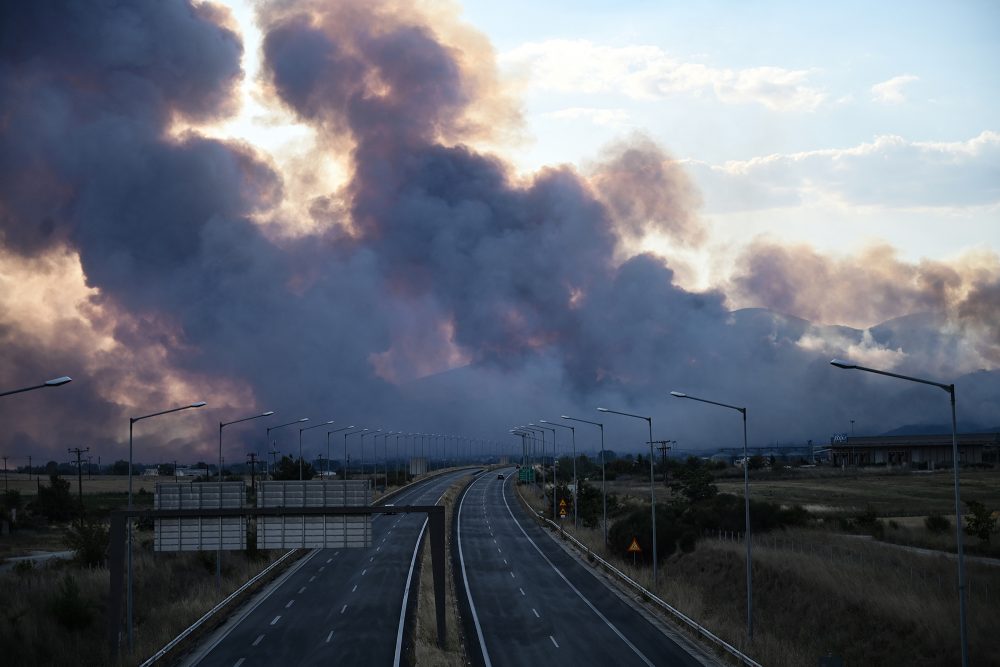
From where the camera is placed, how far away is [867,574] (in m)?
A: 55.4

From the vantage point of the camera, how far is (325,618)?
2136 inches

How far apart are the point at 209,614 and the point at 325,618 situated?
20.8ft

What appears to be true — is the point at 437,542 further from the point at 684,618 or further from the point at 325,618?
the point at 684,618

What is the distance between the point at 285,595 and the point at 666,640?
2707 centimetres

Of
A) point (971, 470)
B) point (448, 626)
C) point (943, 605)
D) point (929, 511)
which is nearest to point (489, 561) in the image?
point (448, 626)

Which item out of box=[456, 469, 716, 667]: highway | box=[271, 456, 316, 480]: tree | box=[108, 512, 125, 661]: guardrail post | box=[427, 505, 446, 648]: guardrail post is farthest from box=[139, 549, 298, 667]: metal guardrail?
box=[271, 456, 316, 480]: tree

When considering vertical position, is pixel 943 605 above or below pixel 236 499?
below

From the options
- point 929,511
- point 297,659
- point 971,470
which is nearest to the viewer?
point 297,659

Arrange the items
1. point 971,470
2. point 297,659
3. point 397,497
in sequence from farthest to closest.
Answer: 1. point 971,470
2. point 397,497
3. point 297,659

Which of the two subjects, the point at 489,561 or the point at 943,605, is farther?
the point at 489,561

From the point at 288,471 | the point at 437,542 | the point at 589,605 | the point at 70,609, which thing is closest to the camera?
the point at 437,542

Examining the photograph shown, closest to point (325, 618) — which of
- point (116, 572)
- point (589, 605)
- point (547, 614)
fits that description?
point (116, 572)

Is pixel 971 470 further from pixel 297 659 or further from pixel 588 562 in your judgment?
pixel 297 659

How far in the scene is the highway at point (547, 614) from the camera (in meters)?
44.7
